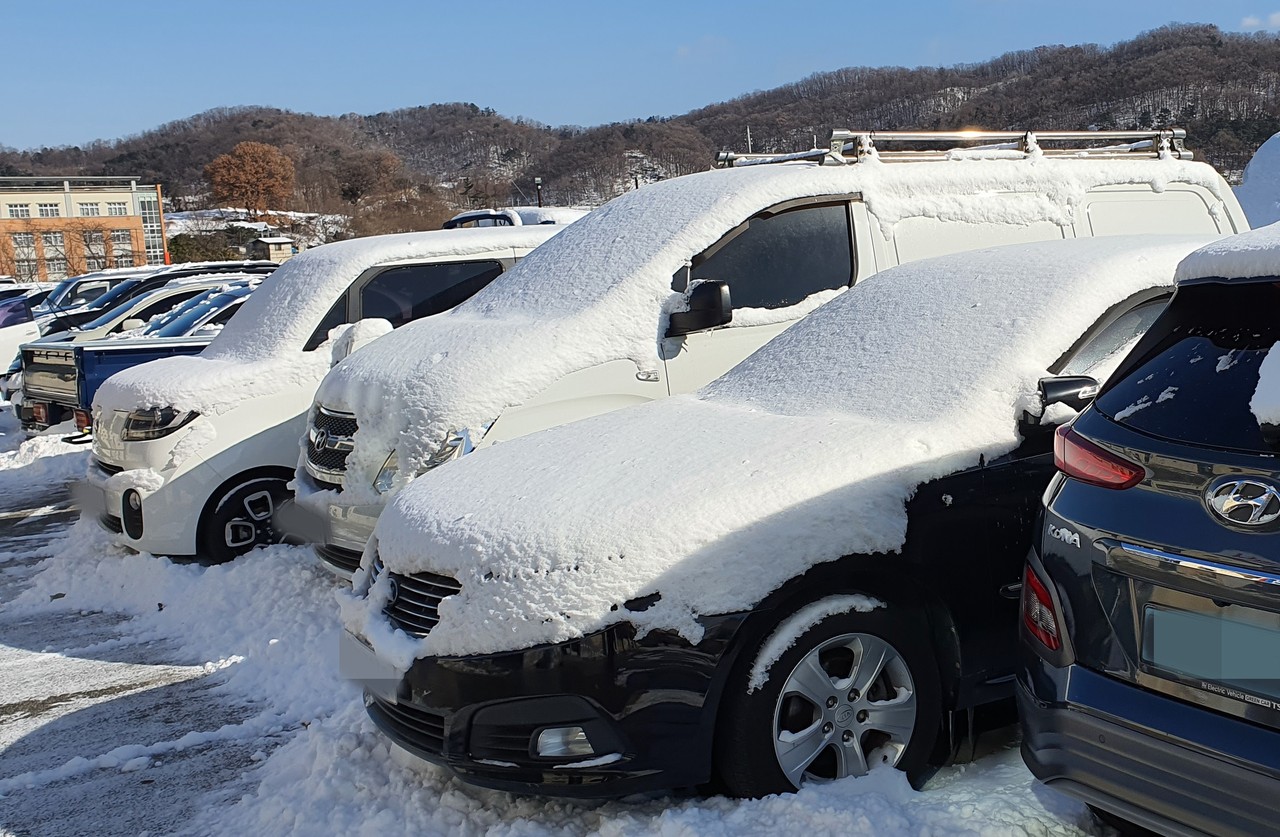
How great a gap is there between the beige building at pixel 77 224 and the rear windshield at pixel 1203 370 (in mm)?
75466

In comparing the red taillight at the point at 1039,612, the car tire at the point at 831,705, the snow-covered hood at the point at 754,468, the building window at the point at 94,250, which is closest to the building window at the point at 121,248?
the building window at the point at 94,250

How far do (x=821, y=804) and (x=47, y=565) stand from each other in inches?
239

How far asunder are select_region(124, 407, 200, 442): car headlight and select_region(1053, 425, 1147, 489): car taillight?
545 centimetres

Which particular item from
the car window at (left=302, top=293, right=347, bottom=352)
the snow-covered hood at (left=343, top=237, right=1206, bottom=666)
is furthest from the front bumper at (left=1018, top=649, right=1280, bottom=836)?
the car window at (left=302, top=293, right=347, bottom=352)

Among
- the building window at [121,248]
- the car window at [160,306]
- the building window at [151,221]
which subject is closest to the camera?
the car window at [160,306]

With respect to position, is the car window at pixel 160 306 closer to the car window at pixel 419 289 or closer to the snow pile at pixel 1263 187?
the car window at pixel 419 289

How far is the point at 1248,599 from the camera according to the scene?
215 cm

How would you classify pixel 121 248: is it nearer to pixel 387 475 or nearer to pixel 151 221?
pixel 151 221

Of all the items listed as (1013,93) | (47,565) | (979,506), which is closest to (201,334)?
(47,565)

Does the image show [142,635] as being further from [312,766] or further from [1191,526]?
[1191,526]

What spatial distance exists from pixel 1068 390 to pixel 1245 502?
3.61 ft

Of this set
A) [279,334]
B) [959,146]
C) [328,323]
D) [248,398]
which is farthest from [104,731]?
[959,146]

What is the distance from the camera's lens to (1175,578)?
7.47 ft

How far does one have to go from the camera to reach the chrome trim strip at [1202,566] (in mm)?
2123
